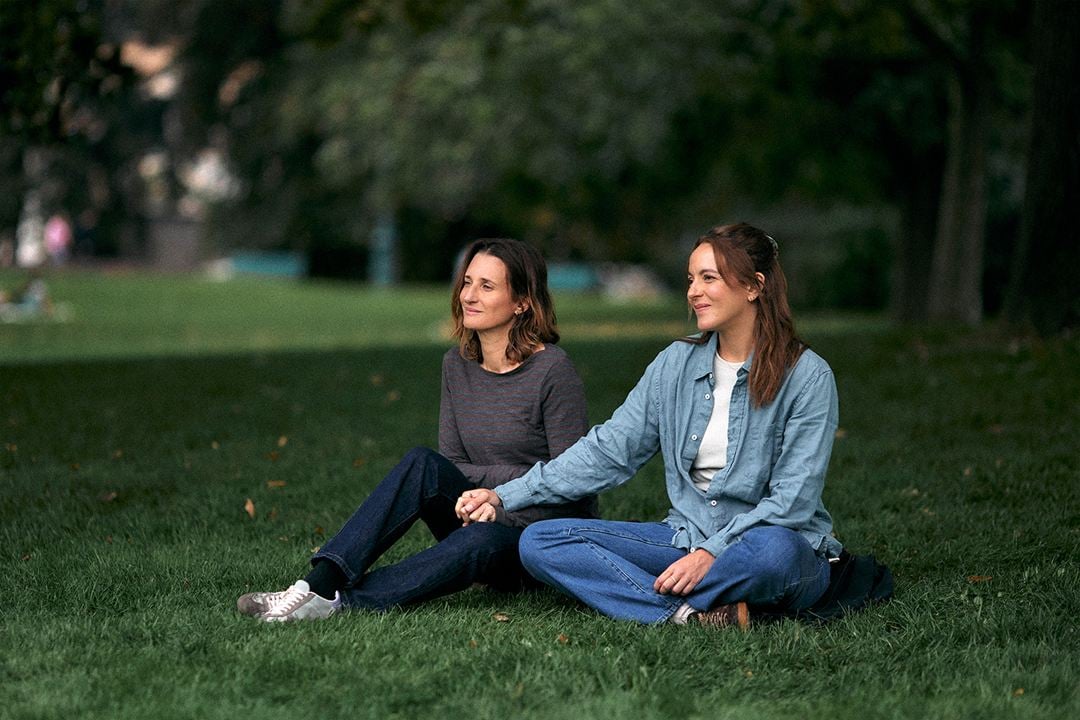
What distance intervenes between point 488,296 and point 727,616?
139 cm

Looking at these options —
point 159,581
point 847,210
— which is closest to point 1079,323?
point 159,581

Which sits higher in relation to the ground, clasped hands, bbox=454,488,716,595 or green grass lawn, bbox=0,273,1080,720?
clasped hands, bbox=454,488,716,595

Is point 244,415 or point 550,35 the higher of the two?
point 550,35

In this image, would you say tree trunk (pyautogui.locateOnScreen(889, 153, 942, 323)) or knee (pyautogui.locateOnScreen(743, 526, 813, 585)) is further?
tree trunk (pyautogui.locateOnScreen(889, 153, 942, 323))

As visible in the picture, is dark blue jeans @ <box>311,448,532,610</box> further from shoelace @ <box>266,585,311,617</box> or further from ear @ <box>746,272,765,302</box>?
ear @ <box>746,272,765,302</box>

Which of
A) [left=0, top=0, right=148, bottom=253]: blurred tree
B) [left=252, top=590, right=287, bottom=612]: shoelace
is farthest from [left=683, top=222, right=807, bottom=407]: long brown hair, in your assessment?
[left=0, top=0, right=148, bottom=253]: blurred tree

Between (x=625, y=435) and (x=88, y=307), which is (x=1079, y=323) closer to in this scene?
(x=625, y=435)

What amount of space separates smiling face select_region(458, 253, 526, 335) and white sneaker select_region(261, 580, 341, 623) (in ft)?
3.61

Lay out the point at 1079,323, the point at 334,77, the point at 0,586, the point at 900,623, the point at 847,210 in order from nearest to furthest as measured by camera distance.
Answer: the point at 900,623
the point at 0,586
the point at 1079,323
the point at 334,77
the point at 847,210

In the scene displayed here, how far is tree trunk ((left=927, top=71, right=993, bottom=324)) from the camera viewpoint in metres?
17.6

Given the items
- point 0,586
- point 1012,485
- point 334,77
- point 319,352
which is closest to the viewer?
point 0,586

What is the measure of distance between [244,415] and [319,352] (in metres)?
4.46

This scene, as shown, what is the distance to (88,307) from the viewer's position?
86.4 feet

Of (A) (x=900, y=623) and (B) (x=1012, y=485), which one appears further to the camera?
(B) (x=1012, y=485)
